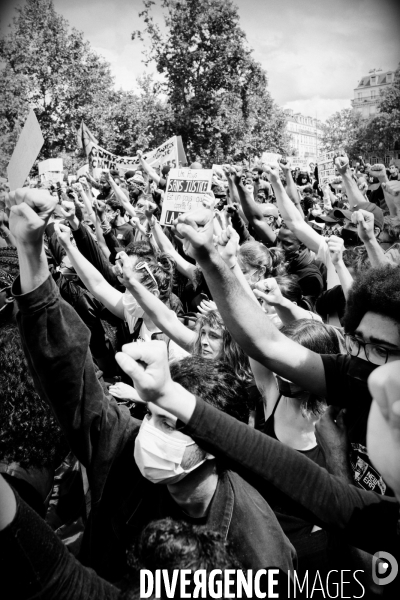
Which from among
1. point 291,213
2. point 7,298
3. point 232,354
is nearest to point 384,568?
point 232,354

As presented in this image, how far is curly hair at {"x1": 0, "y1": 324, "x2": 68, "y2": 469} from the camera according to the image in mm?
1781

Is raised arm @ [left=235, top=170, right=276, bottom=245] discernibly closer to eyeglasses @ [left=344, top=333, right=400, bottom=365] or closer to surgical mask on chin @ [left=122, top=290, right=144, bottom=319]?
surgical mask on chin @ [left=122, top=290, right=144, bottom=319]

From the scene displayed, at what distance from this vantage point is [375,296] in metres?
1.96

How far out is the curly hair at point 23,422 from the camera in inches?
70.1

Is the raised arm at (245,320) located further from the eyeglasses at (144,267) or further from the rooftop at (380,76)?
the rooftop at (380,76)

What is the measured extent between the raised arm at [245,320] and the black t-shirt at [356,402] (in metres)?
0.05

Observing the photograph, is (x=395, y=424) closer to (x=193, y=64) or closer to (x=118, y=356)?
(x=118, y=356)

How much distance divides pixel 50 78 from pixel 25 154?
20031 mm

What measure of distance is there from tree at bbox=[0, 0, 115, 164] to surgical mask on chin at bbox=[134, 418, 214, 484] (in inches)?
571

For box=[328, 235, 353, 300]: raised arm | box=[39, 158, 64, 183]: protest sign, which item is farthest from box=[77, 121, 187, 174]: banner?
box=[328, 235, 353, 300]: raised arm

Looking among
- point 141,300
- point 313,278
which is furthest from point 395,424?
point 313,278

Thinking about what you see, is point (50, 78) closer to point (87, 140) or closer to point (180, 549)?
point (87, 140)

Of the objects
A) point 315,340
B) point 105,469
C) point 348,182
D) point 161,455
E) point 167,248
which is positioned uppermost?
point 348,182

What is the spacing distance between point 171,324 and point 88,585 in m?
2.06
